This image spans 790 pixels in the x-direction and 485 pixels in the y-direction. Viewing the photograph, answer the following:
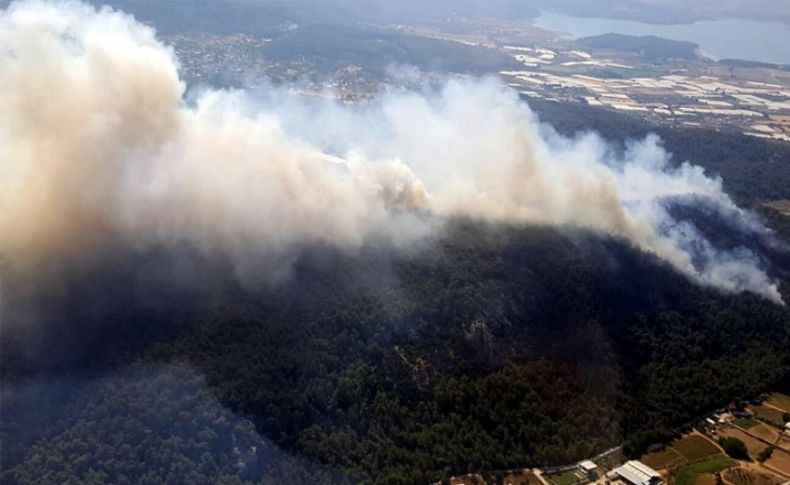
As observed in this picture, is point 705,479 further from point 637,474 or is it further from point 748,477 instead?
point 637,474

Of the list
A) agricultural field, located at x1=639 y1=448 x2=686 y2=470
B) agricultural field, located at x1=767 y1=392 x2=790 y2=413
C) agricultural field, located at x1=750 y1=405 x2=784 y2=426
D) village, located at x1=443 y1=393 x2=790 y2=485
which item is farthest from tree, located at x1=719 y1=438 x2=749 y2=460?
agricultural field, located at x1=767 y1=392 x2=790 y2=413

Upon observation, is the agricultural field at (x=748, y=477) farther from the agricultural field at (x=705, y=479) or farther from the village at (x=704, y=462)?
the agricultural field at (x=705, y=479)

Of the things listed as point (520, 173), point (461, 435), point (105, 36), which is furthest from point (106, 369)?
point (520, 173)

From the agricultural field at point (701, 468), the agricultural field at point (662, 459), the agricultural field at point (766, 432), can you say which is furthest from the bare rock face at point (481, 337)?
the agricultural field at point (766, 432)

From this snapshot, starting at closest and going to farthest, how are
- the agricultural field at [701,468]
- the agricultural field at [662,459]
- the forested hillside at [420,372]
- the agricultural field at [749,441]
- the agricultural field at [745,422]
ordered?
the forested hillside at [420,372], the agricultural field at [701,468], the agricultural field at [662,459], the agricultural field at [749,441], the agricultural field at [745,422]

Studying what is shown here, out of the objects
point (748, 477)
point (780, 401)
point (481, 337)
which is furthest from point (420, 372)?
point (780, 401)

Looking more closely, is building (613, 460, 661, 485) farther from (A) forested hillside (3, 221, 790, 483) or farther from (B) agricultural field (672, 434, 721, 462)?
(B) agricultural field (672, 434, 721, 462)

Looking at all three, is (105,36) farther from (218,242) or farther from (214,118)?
(218,242)
